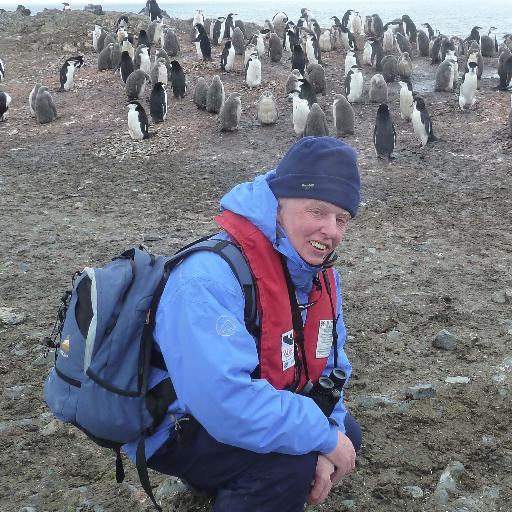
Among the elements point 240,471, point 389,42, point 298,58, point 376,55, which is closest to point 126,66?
point 298,58

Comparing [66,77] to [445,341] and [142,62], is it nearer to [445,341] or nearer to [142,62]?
[142,62]

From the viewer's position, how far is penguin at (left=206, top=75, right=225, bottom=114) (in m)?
10.2

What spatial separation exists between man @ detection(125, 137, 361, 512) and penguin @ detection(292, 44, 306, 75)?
466 inches

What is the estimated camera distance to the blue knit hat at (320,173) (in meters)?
1.98

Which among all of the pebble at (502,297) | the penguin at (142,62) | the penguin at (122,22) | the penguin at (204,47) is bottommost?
the pebble at (502,297)

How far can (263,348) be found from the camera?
1.97 meters

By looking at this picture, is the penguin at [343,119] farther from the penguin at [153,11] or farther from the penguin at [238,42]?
the penguin at [153,11]

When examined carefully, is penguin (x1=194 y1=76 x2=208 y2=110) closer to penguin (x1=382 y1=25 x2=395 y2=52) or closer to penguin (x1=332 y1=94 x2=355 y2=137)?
penguin (x1=332 y1=94 x2=355 y2=137)

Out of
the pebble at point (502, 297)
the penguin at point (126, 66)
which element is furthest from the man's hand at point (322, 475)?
the penguin at point (126, 66)

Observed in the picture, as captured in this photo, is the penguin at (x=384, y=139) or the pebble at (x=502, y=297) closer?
the pebble at (x=502, y=297)

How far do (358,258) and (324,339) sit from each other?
10.2 feet

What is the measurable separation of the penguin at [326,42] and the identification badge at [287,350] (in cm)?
1516

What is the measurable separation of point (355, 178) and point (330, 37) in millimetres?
15104

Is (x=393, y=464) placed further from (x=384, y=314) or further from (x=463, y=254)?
(x=463, y=254)
